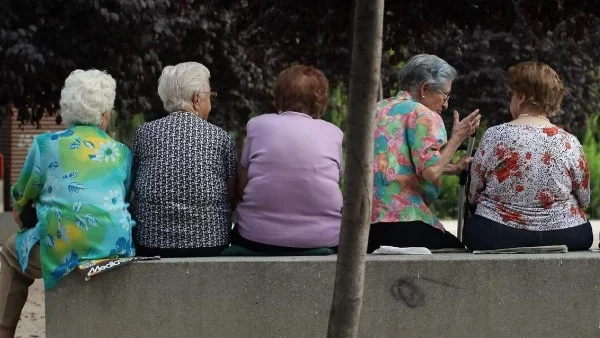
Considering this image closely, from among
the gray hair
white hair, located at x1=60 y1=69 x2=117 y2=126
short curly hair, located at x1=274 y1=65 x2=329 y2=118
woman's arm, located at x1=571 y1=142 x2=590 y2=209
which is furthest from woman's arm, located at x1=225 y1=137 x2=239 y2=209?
woman's arm, located at x1=571 y1=142 x2=590 y2=209

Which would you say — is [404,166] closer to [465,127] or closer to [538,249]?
[465,127]

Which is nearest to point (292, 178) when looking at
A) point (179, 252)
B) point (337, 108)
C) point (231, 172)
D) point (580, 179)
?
point (231, 172)

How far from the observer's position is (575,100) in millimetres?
20750

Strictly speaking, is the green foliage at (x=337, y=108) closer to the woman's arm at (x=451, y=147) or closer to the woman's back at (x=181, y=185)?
the woman's arm at (x=451, y=147)

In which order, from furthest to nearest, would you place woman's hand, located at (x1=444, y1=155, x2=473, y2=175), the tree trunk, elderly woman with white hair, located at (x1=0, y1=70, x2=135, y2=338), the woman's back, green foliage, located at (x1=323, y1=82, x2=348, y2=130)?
green foliage, located at (x1=323, y1=82, x2=348, y2=130), woman's hand, located at (x1=444, y1=155, x2=473, y2=175), the woman's back, elderly woman with white hair, located at (x1=0, y1=70, x2=135, y2=338), the tree trunk

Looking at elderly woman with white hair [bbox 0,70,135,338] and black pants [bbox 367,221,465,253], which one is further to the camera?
black pants [bbox 367,221,465,253]

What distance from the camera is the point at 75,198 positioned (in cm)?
546

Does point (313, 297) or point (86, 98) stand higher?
point (86, 98)

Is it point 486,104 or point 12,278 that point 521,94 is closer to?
point 12,278

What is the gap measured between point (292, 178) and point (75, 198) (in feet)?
3.15

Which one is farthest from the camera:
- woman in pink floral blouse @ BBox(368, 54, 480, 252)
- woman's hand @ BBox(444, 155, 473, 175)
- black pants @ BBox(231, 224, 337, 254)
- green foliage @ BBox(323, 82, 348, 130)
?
green foliage @ BBox(323, 82, 348, 130)

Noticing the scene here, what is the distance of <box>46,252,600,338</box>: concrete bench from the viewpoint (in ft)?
17.7

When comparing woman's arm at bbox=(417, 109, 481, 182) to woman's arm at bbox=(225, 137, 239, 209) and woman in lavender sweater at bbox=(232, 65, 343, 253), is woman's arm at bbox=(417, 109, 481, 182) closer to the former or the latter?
woman in lavender sweater at bbox=(232, 65, 343, 253)

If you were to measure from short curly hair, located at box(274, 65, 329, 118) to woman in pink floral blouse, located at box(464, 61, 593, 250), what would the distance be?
0.82m
